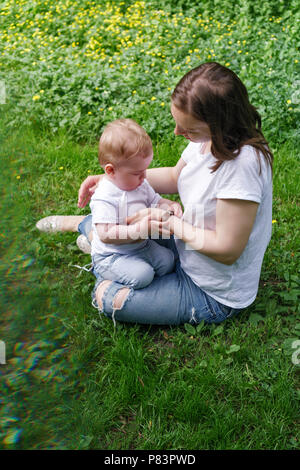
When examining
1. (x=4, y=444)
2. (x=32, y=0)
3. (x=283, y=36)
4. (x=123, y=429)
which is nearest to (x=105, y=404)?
(x=123, y=429)

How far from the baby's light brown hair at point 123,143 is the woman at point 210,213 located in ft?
0.61

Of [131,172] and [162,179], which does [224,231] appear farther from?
[162,179]

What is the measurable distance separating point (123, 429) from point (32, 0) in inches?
223

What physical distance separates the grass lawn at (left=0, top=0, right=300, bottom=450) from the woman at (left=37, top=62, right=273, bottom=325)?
15 centimetres

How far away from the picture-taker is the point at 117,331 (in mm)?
2561

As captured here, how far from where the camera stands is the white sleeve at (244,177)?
212 cm

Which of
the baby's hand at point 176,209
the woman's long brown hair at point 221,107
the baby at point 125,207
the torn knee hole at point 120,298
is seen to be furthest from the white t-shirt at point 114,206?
the woman's long brown hair at point 221,107

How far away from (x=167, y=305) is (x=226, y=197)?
26.8 inches

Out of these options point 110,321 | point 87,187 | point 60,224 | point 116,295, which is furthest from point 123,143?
point 60,224

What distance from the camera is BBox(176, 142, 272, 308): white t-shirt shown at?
213 cm

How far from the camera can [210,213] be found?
7.69ft

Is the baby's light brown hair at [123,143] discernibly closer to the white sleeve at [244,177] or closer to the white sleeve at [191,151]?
the white sleeve at [191,151]

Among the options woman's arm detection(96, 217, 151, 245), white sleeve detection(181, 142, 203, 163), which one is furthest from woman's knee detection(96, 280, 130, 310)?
white sleeve detection(181, 142, 203, 163)

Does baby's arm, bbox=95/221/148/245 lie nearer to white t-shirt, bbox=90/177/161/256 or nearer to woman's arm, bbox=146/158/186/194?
white t-shirt, bbox=90/177/161/256
